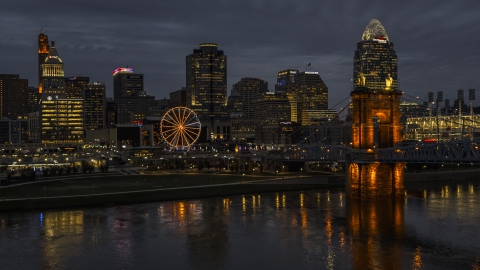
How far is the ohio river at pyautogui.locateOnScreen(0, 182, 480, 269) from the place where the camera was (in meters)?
42.6

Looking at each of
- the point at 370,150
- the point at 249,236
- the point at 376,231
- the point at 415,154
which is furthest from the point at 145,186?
the point at 376,231

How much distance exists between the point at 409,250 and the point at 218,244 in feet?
50.6

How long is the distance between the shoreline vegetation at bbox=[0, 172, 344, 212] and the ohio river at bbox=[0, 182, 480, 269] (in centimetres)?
324

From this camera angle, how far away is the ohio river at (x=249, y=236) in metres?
42.6

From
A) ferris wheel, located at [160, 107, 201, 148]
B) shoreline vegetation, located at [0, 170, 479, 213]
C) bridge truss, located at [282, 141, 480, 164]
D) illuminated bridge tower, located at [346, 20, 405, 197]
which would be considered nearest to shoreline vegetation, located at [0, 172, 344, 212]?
shoreline vegetation, located at [0, 170, 479, 213]

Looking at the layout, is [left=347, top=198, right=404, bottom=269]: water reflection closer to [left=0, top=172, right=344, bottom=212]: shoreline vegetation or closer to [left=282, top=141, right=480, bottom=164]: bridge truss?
[left=282, top=141, right=480, bottom=164]: bridge truss

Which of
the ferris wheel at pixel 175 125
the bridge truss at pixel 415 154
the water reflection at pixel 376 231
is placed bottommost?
the water reflection at pixel 376 231

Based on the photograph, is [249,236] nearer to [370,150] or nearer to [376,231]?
[376,231]

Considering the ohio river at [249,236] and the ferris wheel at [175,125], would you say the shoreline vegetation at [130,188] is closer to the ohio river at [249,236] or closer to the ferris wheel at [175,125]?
the ohio river at [249,236]

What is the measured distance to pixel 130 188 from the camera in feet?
270

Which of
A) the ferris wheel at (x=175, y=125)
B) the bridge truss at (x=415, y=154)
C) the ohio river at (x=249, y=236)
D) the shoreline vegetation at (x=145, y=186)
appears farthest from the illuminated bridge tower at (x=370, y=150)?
the ferris wheel at (x=175, y=125)

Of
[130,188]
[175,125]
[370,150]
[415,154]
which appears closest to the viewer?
[415,154]

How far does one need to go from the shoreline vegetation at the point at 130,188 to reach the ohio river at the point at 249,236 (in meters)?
3.24

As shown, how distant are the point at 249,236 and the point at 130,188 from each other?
3495cm
